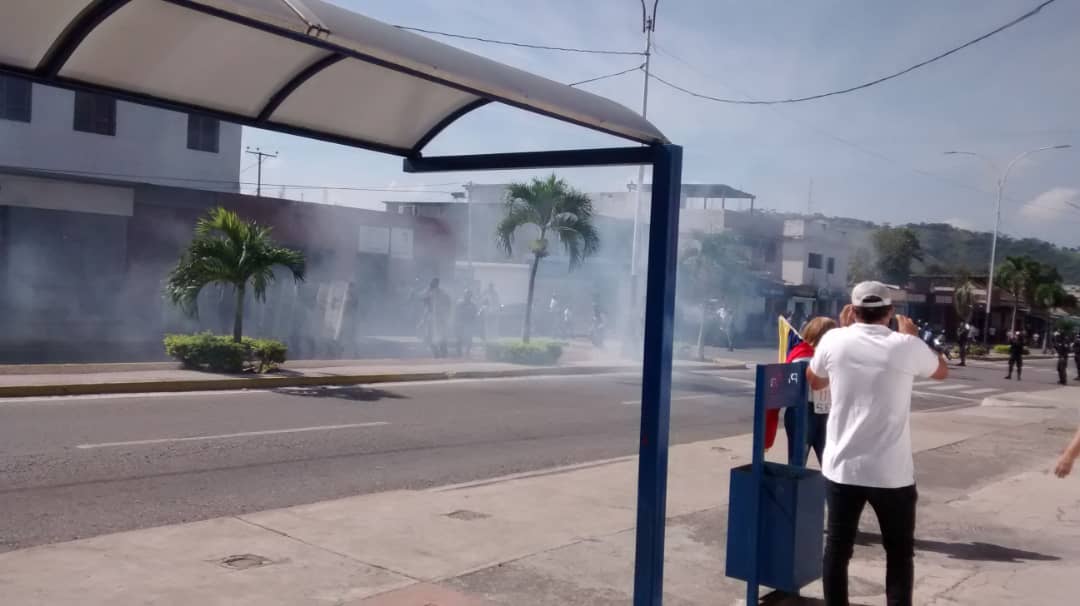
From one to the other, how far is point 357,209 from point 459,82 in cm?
2531

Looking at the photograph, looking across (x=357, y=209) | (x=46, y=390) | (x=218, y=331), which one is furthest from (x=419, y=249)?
(x=46, y=390)

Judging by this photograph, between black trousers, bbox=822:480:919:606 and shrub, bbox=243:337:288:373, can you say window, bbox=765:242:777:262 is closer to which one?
shrub, bbox=243:337:288:373

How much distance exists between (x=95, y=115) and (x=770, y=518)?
2654cm

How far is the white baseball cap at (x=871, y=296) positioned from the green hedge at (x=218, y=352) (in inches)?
499

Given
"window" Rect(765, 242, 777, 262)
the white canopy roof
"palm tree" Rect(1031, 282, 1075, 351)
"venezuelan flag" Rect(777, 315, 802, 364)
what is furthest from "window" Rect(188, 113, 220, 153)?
"palm tree" Rect(1031, 282, 1075, 351)

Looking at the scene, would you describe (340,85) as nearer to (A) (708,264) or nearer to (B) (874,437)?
(B) (874,437)

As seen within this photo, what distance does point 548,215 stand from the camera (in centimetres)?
2073

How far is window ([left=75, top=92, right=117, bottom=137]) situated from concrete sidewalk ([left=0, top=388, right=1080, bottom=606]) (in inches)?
899

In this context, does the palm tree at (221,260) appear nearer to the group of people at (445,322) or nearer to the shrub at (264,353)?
the shrub at (264,353)

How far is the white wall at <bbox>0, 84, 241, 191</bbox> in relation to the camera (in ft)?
82.6

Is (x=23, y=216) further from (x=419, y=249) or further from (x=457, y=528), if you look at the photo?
(x=457, y=528)

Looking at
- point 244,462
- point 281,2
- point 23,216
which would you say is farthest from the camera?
point 23,216

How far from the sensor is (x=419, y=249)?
100.0 ft

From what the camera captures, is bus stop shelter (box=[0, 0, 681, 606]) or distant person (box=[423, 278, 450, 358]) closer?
bus stop shelter (box=[0, 0, 681, 606])
